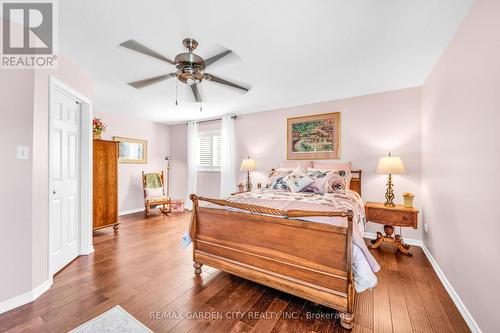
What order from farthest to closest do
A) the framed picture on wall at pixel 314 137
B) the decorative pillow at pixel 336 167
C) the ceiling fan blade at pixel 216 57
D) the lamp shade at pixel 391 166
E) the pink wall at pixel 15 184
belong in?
the framed picture on wall at pixel 314 137, the decorative pillow at pixel 336 167, the lamp shade at pixel 391 166, the ceiling fan blade at pixel 216 57, the pink wall at pixel 15 184

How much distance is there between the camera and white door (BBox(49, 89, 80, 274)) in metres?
2.32

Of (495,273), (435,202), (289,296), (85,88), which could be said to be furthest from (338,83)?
(85,88)

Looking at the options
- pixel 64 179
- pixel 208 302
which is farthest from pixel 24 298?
pixel 208 302

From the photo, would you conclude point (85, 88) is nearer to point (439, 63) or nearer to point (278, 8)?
point (278, 8)

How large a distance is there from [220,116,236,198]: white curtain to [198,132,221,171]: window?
1.54ft

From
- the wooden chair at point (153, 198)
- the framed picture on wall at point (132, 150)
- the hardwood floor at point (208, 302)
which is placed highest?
the framed picture on wall at point (132, 150)

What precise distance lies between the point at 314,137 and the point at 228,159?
2021 millimetres

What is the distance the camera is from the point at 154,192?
505cm

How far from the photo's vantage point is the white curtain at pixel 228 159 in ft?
16.0

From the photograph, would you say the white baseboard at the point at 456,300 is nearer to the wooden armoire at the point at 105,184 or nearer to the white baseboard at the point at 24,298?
the white baseboard at the point at 24,298

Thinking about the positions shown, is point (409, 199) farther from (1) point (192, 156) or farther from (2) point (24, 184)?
(1) point (192, 156)

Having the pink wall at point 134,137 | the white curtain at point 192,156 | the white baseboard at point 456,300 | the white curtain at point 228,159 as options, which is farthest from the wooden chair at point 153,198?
the white baseboard at point 456,300

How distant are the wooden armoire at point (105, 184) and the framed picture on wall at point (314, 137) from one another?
3315mm

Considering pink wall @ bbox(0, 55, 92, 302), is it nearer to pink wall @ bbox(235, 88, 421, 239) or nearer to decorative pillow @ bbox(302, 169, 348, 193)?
decorative pillow @ bbox(302, 169, 348, 193)
